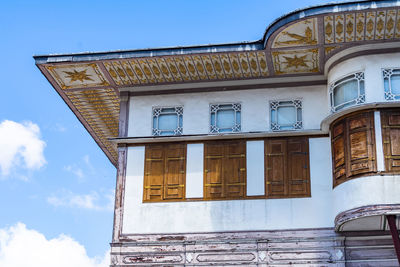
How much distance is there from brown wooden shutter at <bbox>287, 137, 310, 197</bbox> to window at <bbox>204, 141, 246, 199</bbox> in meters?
1.14

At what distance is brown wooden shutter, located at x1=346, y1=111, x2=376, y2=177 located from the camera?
17156 millimetres

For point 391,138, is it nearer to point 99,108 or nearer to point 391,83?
point 391,83

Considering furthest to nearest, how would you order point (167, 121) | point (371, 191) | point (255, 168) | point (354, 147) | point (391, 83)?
1. point (167, 121)
2. point (255, 168)
3. point (391, 83)
4. point (354, 147)
5. point (371, 191)

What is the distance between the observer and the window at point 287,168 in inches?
728

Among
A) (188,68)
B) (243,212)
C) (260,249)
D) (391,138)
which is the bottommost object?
(260,249)

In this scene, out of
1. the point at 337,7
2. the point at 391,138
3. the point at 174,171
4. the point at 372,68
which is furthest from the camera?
the point at 174,171

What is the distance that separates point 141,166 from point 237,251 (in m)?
3.34

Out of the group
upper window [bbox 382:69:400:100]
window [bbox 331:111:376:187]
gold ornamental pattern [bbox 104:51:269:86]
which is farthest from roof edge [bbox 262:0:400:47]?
window [bbox 331:111:376:187]

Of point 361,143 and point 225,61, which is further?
point 225,61

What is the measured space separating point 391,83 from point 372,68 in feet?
1.85

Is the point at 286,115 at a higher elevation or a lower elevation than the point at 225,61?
lower

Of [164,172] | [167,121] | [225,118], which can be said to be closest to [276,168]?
[225,118]

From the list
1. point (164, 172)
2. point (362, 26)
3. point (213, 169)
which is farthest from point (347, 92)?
point (164, 172)

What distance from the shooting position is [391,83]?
17.8 metres
